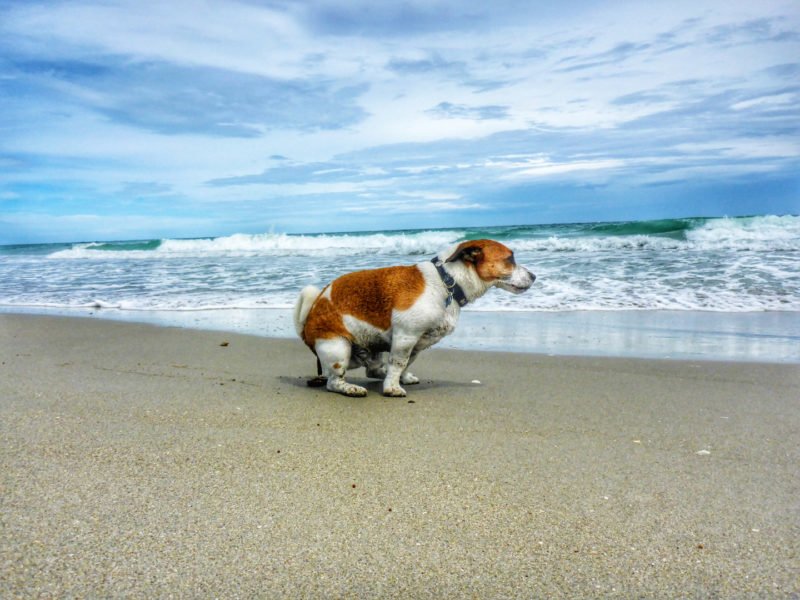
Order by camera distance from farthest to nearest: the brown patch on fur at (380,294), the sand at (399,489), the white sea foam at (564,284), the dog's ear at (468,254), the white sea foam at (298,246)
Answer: the white sea foam at (298,246) → the white sea foam at (564,284) → the dog's ear at (468,254) → the brown patch on fur at (380,294) → the sand at (399,489)

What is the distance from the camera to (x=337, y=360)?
4934 millimetres

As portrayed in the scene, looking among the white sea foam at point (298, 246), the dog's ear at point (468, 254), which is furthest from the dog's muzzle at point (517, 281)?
the white sea foam at point (298, 246)

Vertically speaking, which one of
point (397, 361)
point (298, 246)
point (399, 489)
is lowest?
point (399, 489)

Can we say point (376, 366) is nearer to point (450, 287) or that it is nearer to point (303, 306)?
point (303, 306)

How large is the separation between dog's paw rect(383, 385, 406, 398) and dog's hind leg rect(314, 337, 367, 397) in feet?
0.55

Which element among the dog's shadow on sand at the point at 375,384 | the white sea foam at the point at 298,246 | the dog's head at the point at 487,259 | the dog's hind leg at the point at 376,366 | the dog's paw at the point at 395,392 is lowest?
the dog's shadow on sand at the point at 375,384

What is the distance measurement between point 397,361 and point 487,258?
1037 millimetres

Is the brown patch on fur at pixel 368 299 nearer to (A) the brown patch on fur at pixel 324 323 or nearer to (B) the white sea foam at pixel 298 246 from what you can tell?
(A) the brown patch on fur at pixel 324 323

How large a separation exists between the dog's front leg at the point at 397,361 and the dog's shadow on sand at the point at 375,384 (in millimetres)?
121

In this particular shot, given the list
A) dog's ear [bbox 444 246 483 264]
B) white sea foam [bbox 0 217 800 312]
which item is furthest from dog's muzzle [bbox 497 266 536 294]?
white sea foam [bbox 0 217 800 312]

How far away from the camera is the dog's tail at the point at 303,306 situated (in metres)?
5.25

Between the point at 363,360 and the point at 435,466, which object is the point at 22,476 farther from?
the point at 363,360

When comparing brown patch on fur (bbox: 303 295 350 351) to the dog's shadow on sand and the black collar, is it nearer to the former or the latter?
the dog's shadow on sand

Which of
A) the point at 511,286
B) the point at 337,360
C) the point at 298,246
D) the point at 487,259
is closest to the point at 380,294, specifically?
the point at 337,360
